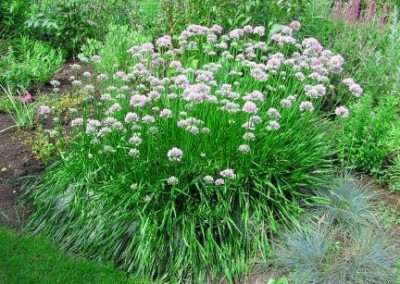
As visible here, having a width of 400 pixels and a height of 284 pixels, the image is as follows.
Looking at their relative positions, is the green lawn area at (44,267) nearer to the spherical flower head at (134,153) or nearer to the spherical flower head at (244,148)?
the spherical flower head at (134,153)

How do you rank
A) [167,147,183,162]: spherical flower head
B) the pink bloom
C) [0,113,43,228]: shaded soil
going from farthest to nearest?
the pink bloom
[0,113,43,228]: shaded soil
[167,147,183,162]: spherical flower head

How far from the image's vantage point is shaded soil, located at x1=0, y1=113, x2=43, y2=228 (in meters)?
5.44

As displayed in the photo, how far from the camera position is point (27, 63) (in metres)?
7.35

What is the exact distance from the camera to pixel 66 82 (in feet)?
24.1

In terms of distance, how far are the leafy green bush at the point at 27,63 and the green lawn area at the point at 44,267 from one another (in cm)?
240

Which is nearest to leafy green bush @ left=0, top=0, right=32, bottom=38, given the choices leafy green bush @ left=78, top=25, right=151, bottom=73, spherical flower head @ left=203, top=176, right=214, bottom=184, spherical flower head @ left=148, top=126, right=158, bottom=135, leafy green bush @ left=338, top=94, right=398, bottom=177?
leafy green bush @ left=78, top=25, right=151, bottom=73

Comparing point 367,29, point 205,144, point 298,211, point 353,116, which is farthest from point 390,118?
point 367,29

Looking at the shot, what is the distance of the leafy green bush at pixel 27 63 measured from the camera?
7.12m

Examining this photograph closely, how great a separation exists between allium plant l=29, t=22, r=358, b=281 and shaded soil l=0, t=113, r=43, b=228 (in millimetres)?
338

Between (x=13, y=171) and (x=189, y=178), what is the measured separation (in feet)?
6.35

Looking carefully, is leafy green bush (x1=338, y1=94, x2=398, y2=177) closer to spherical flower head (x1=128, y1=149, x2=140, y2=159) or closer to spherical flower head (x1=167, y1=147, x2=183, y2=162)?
spherical flower head (x1=167, y1=147, x2=183, y2=162)

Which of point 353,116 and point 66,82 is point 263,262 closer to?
point 353,116

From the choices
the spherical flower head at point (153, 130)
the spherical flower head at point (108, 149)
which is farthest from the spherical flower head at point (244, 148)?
the spherical flower head at point (108, 149)

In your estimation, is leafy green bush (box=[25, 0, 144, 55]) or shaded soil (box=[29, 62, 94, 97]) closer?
shaded soil (box=[29, 62, 94, 97])
